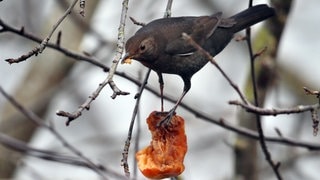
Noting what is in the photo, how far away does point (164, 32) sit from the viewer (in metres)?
2.02

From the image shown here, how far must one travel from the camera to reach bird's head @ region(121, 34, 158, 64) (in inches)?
75.3

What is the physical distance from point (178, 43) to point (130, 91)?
3.70 m

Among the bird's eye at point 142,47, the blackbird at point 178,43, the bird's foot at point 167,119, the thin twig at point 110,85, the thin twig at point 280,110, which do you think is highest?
the blackbird at point 178,43

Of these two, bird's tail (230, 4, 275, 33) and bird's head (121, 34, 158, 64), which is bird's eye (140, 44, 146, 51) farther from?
bird's tail (230, 4, 275, 33)

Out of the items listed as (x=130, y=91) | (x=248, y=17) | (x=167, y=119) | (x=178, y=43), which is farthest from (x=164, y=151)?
(x=130, y=91)

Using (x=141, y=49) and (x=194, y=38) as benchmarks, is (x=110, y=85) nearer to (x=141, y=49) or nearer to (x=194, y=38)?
(x=141, y=49)

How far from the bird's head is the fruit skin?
0.54 feet

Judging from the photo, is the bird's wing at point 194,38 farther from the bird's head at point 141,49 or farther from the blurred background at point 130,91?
the blurred background at point 130,91

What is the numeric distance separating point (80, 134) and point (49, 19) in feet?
11.6

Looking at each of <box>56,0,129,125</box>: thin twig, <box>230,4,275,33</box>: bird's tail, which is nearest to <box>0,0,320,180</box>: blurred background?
<box>230,4,275,33</box>: bird's tail

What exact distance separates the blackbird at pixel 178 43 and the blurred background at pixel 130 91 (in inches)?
21.4

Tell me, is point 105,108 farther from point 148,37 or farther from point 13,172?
point 148,37

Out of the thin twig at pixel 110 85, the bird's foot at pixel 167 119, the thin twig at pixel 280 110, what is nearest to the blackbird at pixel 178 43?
the bird's foot at pixel 167 119

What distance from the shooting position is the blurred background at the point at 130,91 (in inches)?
168
